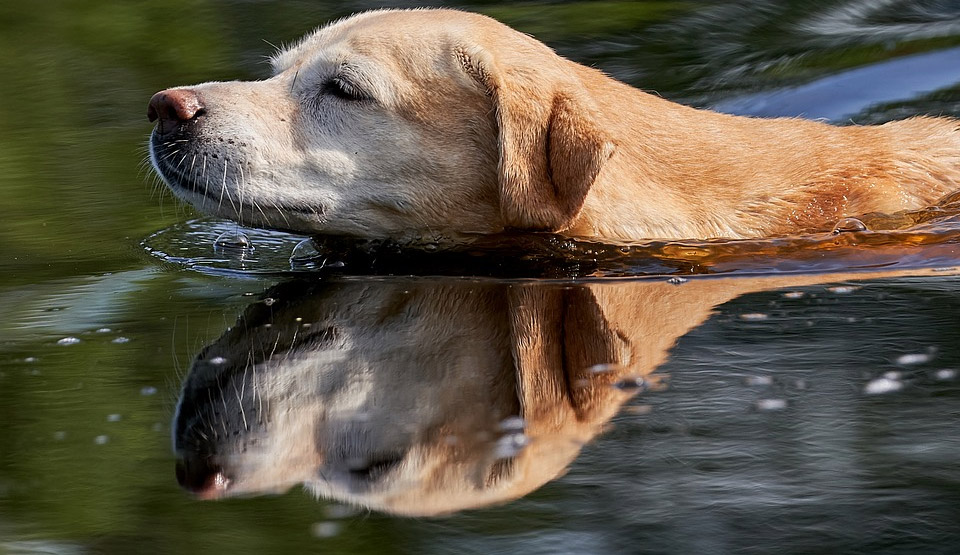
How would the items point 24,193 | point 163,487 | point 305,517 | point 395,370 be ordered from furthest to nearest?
1. point 24,193
2. point 395,370
3. point 163,487
4. point 305,517

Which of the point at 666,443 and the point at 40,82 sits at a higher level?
the point at 666,443

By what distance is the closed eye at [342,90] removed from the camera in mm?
5113

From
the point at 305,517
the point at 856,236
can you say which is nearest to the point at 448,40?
the point at 856,236

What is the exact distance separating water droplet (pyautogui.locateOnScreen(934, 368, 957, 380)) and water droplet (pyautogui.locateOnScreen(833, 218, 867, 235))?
175 centimetres

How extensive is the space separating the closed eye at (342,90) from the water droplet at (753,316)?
5.69 feet

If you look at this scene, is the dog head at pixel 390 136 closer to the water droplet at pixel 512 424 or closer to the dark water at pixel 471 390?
the dark water at pixel 471 390

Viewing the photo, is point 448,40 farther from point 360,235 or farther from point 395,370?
point 395,370

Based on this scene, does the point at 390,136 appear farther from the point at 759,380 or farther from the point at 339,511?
the point at 339,511

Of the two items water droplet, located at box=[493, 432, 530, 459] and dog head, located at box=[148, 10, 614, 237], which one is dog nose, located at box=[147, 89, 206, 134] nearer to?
dog head, located at box=[148, 10, 614, 237]

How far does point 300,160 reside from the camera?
5051 mm

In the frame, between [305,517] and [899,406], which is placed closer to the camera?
[305,517]

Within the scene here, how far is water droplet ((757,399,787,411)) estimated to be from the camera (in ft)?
11.0

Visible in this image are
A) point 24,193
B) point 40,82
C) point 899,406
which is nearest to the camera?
point 899,406

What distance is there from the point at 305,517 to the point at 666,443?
880 mm
